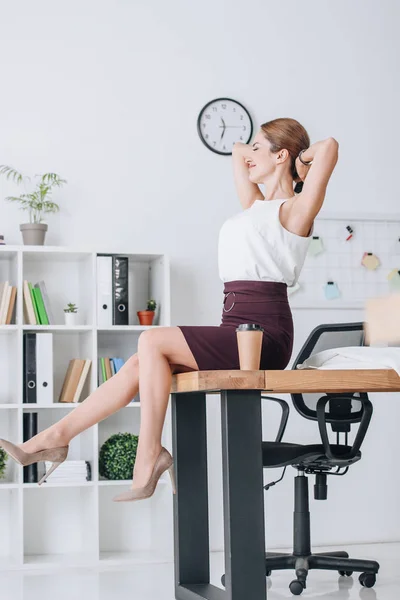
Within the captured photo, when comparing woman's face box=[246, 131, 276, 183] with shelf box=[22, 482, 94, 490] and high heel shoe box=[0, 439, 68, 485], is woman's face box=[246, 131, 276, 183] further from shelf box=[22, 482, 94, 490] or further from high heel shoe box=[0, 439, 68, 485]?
shelf box=[22, 482, 94, 490]

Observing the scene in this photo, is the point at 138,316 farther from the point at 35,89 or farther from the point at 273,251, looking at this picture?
the point at 273,251

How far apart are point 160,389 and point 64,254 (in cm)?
194

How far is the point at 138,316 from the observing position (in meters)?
4.38

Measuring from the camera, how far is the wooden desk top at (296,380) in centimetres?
228

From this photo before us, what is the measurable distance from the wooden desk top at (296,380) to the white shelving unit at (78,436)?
1.94m

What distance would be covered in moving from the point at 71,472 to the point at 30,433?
0.26 metres

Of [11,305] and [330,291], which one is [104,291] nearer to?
[11,305]

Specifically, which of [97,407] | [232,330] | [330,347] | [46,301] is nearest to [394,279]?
[330,347]

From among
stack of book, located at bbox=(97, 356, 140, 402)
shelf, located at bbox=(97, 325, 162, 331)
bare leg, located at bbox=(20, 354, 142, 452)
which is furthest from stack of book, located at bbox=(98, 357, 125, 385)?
bare leg, located at bbox=(20, 354, 142, 452)

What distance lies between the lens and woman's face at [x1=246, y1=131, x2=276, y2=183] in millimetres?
2875

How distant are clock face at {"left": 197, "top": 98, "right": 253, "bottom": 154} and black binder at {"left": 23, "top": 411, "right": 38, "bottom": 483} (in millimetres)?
1681

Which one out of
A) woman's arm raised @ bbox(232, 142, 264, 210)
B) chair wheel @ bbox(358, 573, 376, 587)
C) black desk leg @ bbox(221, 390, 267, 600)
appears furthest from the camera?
chair wheel @ bbox(358, 573, 376, 587)

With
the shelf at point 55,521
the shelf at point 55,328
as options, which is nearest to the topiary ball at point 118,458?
the shelf at point 55,521

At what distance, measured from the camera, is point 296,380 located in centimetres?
229
